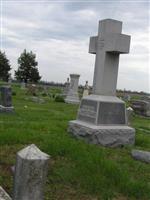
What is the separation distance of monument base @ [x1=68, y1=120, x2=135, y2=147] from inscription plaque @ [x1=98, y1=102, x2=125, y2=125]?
0.14m

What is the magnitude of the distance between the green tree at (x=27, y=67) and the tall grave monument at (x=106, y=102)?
4757 centimetres

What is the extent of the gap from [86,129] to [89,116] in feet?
1.72

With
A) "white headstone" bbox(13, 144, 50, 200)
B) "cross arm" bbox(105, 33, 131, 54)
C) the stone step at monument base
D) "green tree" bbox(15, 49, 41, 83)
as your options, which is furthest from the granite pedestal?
"green tree" bbox(15, 49, 41, 83)

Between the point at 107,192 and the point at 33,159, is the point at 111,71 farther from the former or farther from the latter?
the point at 33,159

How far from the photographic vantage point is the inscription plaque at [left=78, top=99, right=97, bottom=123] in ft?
27.9

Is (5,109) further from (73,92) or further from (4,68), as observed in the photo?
(4,68)

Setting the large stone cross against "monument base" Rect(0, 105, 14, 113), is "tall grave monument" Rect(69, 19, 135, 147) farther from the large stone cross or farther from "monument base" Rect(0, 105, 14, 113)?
"monument base" Rect(0, 105, 14, 113)

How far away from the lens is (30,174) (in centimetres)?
406

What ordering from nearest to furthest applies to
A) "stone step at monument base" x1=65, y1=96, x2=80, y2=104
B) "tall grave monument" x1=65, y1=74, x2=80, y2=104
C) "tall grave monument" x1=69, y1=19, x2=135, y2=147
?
"tall grave monument" x1=69, y1=19, x2=135, y2=147 < "stone step at monument base" x1=65, y1=96, x2=80, y2=104 < "tall grave monument" x1=65, y1=74, x2=80, y2=104

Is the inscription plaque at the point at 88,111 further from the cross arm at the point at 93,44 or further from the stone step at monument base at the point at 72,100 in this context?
the stone step at monument base at the point at 72,100

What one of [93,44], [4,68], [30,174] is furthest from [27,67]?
[30,174]

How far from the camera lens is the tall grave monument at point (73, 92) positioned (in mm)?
24620

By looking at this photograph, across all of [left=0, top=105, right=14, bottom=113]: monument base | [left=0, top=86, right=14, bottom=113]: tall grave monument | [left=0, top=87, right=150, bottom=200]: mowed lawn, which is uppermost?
[left=0, top=86, right=14, bottom=113]: tall grave monument

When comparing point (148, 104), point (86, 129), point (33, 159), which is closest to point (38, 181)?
point (33, 159)
